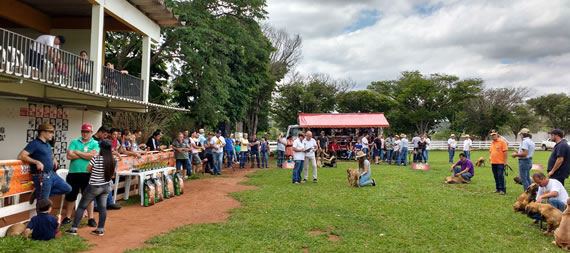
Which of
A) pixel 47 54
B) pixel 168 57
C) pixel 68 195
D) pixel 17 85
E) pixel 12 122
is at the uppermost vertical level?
pixel 168 57

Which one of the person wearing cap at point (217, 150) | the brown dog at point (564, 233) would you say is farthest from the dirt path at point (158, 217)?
the brown dog at point (564, 233)

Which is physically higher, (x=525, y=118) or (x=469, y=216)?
(x=525, y=118)

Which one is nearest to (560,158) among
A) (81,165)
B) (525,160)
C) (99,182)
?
(525,160)

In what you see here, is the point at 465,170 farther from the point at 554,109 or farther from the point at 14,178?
the point at 554,109

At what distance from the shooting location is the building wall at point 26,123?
32.1 feet

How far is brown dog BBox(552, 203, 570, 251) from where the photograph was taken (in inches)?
215

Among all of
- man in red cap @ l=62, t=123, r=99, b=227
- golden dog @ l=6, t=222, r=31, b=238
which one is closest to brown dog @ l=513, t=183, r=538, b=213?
man in red cap @ l=62, t=123, r=99, b=227

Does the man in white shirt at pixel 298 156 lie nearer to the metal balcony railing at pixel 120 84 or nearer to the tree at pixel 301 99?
the metal balcony railing at pixel 120 84

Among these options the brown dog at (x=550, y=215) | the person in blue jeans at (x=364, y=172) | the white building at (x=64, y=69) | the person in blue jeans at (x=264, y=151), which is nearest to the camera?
the brown dog at (x=550, y=215)

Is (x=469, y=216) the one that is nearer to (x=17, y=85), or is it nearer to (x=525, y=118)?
(x=17, y=85)

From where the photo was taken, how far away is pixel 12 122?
32.7ft

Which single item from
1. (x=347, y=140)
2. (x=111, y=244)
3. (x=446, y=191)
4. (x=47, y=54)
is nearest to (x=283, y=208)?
(x=111, y=244)

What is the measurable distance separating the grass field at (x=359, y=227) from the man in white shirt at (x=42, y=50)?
4729 millimetres

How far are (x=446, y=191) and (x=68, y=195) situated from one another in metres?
9.19
